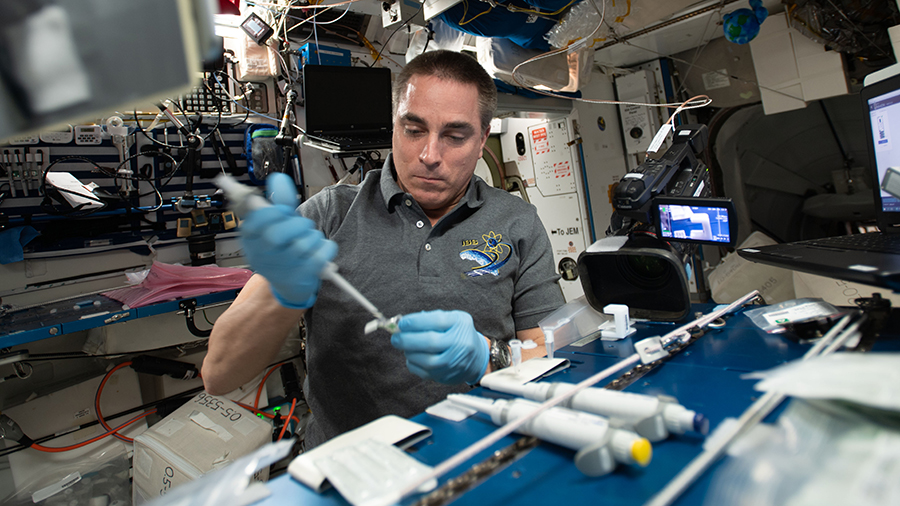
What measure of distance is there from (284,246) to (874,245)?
127cm

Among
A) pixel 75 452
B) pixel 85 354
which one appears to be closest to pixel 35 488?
pixel 75 452

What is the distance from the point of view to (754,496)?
401mm

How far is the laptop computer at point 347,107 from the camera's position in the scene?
2.57m

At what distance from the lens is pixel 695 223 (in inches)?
37.3

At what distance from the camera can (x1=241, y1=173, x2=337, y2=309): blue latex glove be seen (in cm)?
83

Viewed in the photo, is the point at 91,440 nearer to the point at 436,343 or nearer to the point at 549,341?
the point at 436,343

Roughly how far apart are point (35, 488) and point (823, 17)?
16.8 feet

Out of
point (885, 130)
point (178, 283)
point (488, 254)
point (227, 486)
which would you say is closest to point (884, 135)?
point (885, 130)

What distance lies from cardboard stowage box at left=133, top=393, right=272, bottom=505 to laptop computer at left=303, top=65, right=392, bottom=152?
1.69 meters

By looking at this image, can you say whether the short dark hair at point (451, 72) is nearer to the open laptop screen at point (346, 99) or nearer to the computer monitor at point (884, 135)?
the computer monitor at point (884, 135)

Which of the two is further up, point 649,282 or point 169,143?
point 169,143

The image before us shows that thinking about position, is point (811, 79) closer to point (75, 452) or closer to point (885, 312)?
point (885, 312)

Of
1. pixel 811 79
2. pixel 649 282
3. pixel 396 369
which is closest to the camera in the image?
pixel 649 282

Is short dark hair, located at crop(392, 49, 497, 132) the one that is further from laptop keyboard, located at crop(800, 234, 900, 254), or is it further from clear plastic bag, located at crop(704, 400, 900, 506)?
clear plastic bag, located at crop(704, 400, 900, 506)
